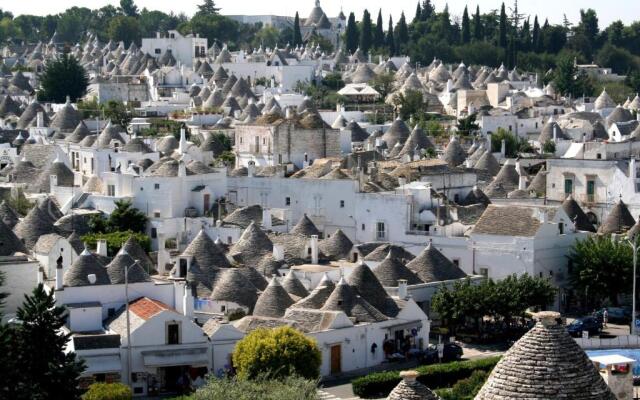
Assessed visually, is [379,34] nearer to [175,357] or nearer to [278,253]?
[278,253]

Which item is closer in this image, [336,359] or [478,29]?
[336,359]

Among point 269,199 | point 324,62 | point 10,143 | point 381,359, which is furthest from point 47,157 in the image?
point 324,62

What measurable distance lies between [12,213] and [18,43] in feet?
368

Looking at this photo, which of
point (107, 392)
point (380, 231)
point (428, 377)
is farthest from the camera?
point (380, 231)

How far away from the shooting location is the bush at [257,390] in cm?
3325

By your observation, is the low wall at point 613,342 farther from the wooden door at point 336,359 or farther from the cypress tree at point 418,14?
the cypress tree at point 418,14

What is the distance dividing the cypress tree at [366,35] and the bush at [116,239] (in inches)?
3509

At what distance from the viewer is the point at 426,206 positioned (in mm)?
60469

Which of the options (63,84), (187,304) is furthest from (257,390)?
(63,84)

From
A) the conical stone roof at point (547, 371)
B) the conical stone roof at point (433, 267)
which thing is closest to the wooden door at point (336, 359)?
the conical stone roof at point (433, 267)

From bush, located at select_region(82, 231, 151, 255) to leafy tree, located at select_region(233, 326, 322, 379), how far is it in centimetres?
1607

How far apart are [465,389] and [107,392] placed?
27.1 ft

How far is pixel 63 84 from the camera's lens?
108 m

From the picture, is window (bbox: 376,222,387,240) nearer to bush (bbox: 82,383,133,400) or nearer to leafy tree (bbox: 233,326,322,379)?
leafy tree (bbox: 233,326,322,379)
